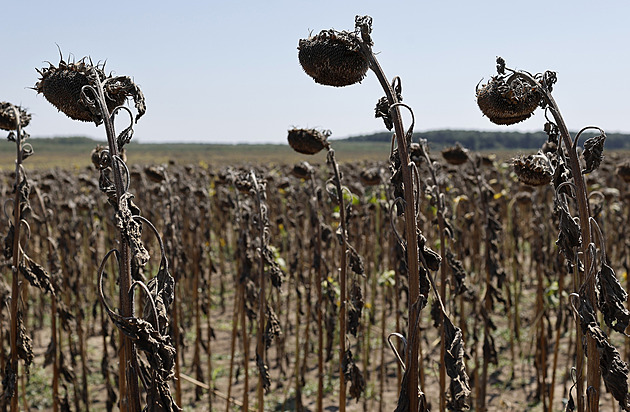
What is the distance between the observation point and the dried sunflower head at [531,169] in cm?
261

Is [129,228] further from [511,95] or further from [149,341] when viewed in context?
[511,95]

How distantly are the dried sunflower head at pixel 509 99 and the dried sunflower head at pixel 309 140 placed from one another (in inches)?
60.0

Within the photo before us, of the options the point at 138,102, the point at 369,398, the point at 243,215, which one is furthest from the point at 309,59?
the point at 369,398

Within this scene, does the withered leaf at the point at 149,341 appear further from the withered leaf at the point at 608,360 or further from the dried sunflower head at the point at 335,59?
the withered leaf at the point at 608,360

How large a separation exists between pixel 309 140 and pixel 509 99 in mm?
1714

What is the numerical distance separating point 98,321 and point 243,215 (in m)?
4.89

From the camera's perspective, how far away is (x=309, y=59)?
7.13 ft

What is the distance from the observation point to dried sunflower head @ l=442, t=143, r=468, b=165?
538 centimetres

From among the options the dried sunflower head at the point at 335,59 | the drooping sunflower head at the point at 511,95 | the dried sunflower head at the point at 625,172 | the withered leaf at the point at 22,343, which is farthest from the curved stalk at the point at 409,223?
the dried sunflower head at the point at 625,172

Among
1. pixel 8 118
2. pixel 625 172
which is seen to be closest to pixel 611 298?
pixel 8 118

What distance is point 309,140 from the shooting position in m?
3.80

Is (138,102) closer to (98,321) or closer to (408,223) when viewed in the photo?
(408,223)

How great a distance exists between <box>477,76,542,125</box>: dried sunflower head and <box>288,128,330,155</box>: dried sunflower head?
152 centimetres

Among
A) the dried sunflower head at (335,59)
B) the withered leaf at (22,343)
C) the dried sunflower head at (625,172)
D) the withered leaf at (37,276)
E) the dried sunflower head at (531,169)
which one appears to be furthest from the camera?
the dried sunflower head at (625,172)
